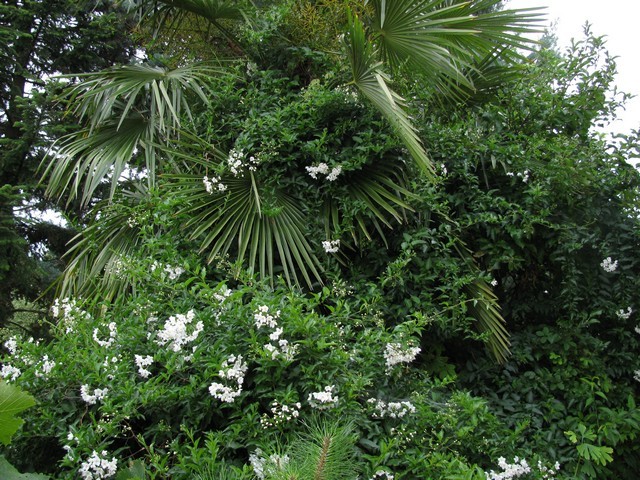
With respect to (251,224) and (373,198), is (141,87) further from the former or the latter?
(373,198)

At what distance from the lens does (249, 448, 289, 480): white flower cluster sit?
1.39 metres

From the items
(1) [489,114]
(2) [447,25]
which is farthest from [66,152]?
(1) [489,114]

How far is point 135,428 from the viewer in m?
2.15

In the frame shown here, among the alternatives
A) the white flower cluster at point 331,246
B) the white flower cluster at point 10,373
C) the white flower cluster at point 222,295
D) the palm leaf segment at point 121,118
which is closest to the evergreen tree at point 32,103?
the palm leaf segment at point 121,118

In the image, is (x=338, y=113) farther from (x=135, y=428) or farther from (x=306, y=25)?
(x=135, y=428)

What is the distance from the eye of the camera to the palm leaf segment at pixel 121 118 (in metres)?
3.38

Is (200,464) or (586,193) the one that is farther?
(586,193)

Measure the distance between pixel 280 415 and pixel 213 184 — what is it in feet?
4.90

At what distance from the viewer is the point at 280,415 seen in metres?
1.89

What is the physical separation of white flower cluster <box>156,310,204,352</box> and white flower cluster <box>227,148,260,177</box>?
43.6 inches

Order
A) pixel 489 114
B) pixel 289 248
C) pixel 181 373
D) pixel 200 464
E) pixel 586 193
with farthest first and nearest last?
pixel 489 114 → pixel 586 193 → pixel 289 248 → pixel 181 373 → pixel 200 464

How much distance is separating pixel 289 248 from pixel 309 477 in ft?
5.83

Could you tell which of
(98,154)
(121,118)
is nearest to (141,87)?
(121,118)

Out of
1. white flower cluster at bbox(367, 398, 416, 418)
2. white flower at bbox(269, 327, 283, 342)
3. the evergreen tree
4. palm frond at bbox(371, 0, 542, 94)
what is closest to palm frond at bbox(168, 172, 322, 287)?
white flower at bbox(269, 327, 283, 342)
